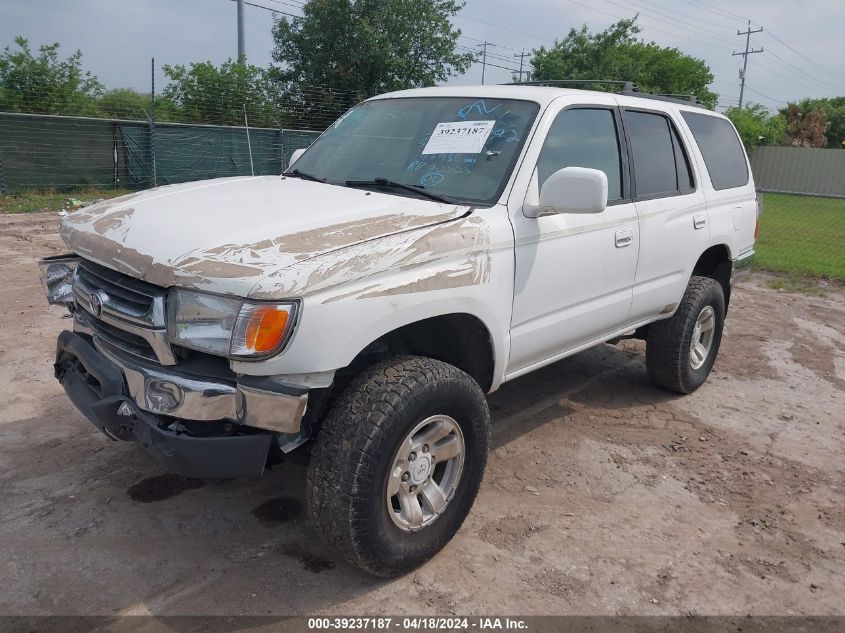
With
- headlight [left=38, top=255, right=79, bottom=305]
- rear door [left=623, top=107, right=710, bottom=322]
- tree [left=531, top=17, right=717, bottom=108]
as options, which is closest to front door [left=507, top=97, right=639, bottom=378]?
rear door [left=623, top=107, right=710, bottom=322]

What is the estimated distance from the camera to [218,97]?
19.4 meters

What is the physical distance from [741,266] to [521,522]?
122 inches

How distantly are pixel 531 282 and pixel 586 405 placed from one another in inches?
75.0

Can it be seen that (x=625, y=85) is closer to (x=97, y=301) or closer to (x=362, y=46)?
(x=97, y=301)

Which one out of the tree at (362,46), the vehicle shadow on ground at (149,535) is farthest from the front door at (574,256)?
the tree at (362,46)

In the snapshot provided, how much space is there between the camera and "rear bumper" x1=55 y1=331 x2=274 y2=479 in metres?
2.49

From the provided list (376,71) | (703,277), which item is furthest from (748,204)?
(376,71)

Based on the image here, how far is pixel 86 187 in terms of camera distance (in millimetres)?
15828

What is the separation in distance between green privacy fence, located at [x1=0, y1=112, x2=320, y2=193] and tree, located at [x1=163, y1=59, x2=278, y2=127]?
4.21 feet

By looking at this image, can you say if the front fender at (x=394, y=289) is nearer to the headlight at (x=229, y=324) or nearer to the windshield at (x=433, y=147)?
the headlight at (x=229, y=324)

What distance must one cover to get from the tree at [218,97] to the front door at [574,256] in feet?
54.7

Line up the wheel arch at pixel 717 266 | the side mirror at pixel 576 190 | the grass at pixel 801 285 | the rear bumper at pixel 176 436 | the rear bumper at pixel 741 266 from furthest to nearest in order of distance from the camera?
the grass at pixel 801 285 < the rear bumper at pixel 741 266 < the wheel arch at pixel 717 266 < the side mirror at pixel 576 190 < the rear bumper at pixel 176 436

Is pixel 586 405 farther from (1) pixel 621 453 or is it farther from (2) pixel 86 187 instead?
(2) pixel 86 187

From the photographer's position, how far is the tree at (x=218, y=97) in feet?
63.5
